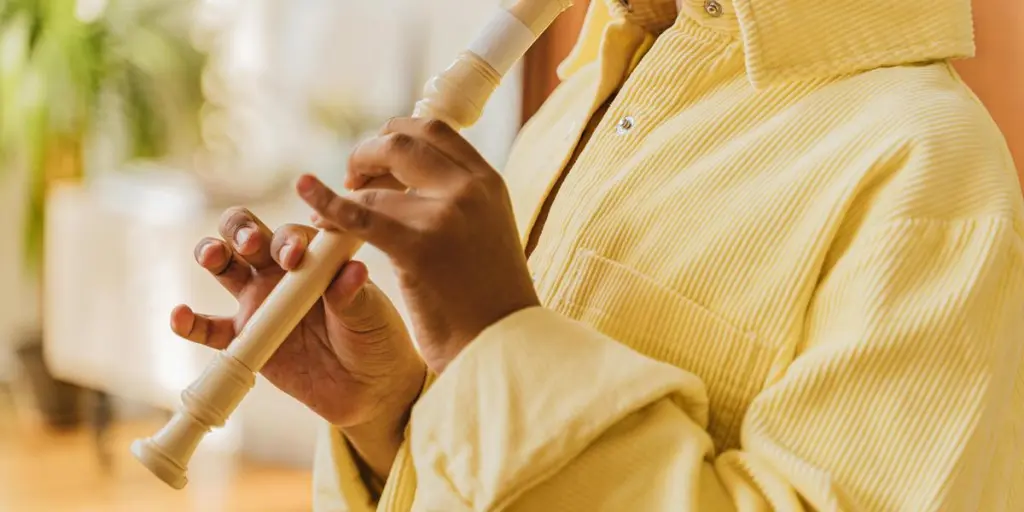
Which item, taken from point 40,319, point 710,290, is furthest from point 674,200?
point 40,319

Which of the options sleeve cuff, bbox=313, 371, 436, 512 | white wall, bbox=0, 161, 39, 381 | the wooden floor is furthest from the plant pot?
sleeve cuff, bbox=313, 371, 436, 512

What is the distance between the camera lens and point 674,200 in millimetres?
673

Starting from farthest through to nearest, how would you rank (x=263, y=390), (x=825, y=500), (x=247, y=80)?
(x=247, y=80), (x=263, y=390), (x=825, y=500)

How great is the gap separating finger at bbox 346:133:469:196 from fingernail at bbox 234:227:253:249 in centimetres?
16

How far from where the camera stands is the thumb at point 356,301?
624 mm

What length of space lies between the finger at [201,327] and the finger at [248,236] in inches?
1.8

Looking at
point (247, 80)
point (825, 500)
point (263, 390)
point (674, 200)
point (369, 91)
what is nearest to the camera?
point (825, 500)

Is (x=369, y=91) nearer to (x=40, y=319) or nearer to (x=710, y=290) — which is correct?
(x=40, y=319)

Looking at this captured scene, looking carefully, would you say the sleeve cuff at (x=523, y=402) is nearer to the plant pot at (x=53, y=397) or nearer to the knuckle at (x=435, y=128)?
the knuckle at (x=435, y=128)

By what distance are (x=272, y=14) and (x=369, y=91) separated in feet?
1.68

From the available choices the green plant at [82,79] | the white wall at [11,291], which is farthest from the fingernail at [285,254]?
the white wall at [11,291]

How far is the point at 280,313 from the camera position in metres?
0.63

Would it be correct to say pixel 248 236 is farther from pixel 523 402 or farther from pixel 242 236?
pixel 523 402

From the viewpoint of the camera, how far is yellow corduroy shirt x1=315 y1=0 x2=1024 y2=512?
0.57m
